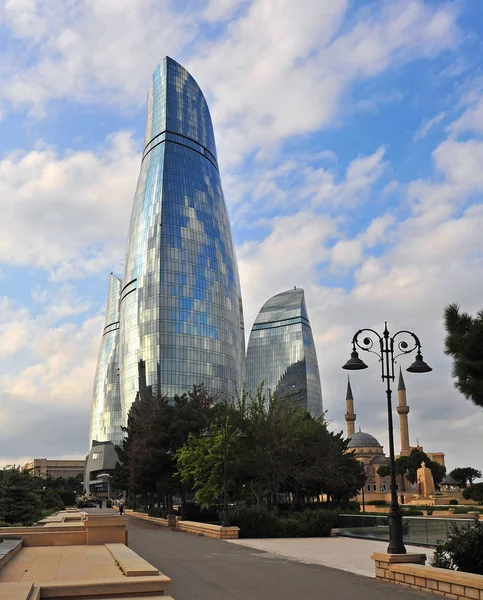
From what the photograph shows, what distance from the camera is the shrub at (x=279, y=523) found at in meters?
33.8

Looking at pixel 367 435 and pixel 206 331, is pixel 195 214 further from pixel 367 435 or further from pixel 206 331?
pixel 367 435

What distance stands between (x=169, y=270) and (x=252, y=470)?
95.4 meters

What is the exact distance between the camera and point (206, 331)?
453 feet

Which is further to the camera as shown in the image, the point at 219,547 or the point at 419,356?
the point at 219,547

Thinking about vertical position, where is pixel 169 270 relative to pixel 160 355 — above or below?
above

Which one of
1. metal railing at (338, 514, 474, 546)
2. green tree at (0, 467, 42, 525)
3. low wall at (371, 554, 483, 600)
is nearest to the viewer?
low wall at (371, 554, 483, 600)

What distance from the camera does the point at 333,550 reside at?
25.9 metres

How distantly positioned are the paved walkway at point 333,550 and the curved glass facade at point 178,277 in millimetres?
102442

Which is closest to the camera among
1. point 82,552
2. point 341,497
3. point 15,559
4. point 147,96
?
point 15,559

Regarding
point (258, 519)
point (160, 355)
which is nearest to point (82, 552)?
point (258, 519)

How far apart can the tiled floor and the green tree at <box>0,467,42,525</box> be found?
32.0 feet

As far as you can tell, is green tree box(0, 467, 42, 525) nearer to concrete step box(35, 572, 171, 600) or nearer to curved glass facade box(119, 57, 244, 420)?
concrete step box(35, 572, 171, 600)

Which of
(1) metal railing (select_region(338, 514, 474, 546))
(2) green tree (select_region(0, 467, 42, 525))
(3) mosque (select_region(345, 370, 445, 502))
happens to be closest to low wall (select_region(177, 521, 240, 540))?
(1) metal railing (select_region(338, 514, 474, 546))

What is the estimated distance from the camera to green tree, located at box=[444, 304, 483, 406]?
567 inches
